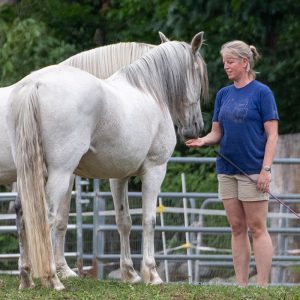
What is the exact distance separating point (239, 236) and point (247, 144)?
0.70 metres

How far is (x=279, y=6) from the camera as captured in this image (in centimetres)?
1540

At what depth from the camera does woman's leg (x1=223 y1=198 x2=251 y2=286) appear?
333 inches

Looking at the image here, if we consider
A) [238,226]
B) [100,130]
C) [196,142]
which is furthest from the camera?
[196,142]

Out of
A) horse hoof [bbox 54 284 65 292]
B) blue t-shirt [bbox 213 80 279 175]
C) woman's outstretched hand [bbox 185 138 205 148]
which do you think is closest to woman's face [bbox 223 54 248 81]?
blue t-shirt [bbox 213 80 279 175]

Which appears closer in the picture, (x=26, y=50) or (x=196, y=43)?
(x=196, y=43)

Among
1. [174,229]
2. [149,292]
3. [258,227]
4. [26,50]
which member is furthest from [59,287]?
[26,50]

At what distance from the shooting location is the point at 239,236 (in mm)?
8539

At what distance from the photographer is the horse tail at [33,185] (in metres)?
7.56

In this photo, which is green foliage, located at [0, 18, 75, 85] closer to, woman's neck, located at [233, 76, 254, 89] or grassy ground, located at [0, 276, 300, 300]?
woman's neck, located at [233, 76, 254, 89]

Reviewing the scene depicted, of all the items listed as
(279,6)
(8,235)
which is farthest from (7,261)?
(279,6)

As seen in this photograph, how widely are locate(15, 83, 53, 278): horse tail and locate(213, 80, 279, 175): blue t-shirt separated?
4.92 ft

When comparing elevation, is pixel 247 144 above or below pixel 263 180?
above

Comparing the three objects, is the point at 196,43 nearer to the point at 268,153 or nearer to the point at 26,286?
the point at 268,153

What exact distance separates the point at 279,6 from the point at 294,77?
→ 1519mm
